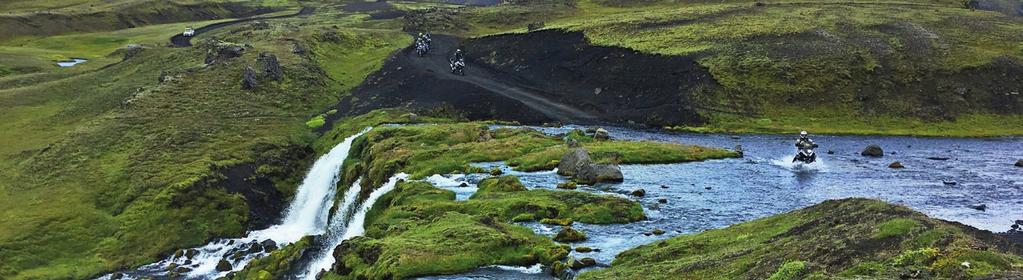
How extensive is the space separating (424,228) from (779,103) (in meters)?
57.1

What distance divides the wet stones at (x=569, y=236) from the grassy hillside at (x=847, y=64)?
44.1 metres

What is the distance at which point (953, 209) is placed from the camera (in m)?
42.2

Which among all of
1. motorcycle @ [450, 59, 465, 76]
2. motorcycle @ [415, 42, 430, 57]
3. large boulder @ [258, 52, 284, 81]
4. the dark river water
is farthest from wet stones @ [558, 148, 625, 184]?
motorcycle @ [415, 42, 430, 57]

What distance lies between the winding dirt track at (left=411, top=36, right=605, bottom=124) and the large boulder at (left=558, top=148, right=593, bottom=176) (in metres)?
25.4

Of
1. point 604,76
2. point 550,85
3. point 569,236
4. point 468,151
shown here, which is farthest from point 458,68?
point 569,236

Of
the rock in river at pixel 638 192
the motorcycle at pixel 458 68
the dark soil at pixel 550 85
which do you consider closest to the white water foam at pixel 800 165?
the rock in river at pixel 638 192

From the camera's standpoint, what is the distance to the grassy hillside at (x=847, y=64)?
77375 mm

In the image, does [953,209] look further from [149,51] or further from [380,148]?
[149,51]

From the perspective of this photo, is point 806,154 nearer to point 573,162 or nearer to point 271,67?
point 573,162

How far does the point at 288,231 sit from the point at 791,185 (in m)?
38.5

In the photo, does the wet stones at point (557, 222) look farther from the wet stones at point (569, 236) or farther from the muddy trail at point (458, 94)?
the muddy trail at point (458, 94)

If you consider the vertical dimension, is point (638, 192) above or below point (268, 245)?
above

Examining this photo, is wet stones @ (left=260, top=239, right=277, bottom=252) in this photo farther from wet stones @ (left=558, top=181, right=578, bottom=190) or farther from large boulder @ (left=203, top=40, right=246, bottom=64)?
large boulder @ (left=203, top=40, right=246, bottom=64)

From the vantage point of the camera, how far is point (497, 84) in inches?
3738
